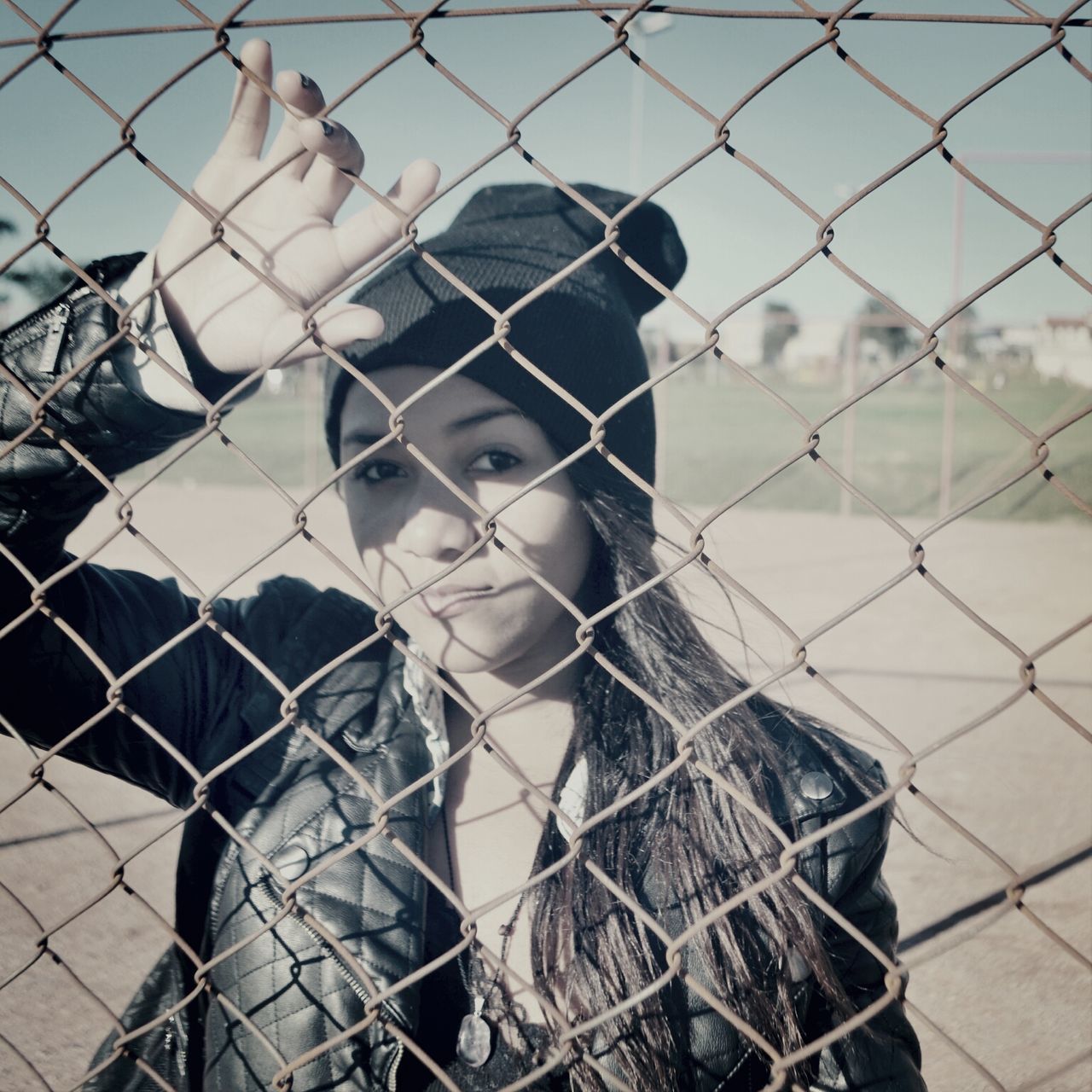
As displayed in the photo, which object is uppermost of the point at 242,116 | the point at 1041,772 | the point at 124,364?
the point at 242,116

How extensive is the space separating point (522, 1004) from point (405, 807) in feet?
1.14

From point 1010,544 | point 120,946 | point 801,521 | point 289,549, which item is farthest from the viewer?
point 801,521

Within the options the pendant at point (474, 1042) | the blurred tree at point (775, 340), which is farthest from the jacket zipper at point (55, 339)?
the blurred tree at point (775, 340)

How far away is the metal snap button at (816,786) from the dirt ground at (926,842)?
0.53 feet

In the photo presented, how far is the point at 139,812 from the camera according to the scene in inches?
147

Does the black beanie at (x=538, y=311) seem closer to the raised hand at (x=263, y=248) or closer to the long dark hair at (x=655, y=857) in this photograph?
the long dark hair at (x=655, y=857)

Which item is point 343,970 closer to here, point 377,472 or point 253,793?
point 253,793

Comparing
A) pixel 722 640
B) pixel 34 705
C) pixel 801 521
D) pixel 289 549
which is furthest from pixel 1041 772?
pixel 801 521

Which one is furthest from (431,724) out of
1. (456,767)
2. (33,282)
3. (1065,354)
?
(1065,354)

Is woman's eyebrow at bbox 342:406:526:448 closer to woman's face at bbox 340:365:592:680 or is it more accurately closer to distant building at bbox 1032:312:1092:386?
woman's face at bbox 340:365:592:680

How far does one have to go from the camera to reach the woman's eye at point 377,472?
1.46 metres

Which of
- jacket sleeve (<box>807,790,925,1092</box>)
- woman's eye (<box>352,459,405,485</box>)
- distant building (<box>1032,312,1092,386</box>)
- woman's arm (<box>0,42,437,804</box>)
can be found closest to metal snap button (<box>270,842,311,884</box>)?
woman's arm (<box>0,42,437,804</box>)

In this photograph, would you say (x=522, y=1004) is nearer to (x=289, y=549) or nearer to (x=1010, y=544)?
(x=289, y=549)

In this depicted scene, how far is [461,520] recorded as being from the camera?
135cm
